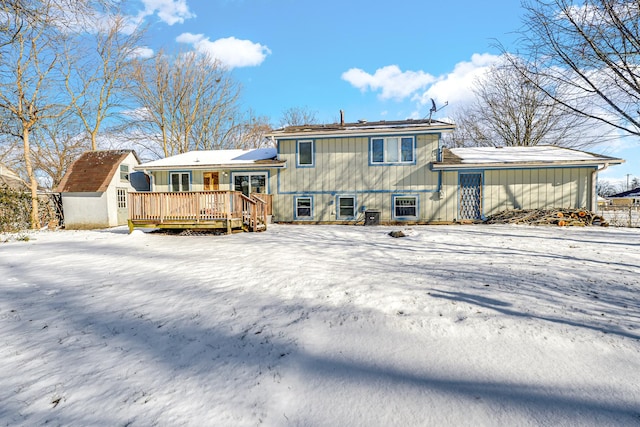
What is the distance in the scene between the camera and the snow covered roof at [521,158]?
12844mm

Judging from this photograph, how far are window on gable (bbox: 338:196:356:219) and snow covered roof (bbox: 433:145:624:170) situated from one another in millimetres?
4269

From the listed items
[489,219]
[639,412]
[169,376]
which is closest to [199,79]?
[489,219]

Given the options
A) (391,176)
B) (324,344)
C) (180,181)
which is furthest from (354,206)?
(324,344)

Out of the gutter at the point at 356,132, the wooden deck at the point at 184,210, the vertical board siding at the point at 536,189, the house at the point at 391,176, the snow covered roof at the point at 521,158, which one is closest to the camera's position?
the wooden deck at the point at 184,210

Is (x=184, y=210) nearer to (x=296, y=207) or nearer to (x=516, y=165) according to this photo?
(x=296, y=207)

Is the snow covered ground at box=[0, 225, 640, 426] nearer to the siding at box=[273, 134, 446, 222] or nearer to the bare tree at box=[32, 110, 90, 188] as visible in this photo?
the siding at box=[273, 134, 446, 222]

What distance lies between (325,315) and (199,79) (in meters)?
28.2

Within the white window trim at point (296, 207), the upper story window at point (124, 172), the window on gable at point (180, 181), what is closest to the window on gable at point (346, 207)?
the white window trim at point (296, 207)

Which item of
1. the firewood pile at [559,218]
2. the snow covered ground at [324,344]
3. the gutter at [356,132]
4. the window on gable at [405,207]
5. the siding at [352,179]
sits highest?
the gutter at [356,132]

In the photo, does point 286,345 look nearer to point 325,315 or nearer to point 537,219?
point 325,315

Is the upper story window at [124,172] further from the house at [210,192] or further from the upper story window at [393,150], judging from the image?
the upper story window at [393,150]

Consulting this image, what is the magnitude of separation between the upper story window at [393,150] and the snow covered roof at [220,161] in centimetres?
473

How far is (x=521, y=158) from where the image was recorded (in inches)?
548

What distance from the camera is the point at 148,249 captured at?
7.52m
